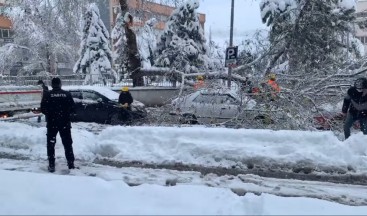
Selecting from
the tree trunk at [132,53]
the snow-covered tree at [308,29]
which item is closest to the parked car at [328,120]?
the snow-covered tree at [308,29]

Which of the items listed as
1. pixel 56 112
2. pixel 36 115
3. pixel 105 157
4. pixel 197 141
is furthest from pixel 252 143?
pixel 36 115

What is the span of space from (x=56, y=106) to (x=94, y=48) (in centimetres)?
2673

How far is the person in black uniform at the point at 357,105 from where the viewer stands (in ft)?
28.8

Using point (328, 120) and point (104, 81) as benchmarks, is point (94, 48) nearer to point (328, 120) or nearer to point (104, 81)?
point (104, 81)

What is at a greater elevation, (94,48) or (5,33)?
(5,33)

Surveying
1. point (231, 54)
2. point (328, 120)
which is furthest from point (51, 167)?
point (231, 54)

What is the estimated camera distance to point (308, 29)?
1614cm

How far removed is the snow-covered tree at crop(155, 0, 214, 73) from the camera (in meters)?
23.6

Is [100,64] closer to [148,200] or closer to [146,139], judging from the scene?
[146,139]

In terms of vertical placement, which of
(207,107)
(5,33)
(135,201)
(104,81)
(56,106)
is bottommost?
(135,201)

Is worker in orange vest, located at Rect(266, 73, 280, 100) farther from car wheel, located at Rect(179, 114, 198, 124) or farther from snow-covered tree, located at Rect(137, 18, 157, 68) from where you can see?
snow-covered tree, located at Rect(137, 18, 157, 68)

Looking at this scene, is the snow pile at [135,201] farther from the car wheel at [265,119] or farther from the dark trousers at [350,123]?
the car wheel at [265,119]

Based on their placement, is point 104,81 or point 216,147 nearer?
point 216,147

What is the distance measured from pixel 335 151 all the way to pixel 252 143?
1.54 meters
